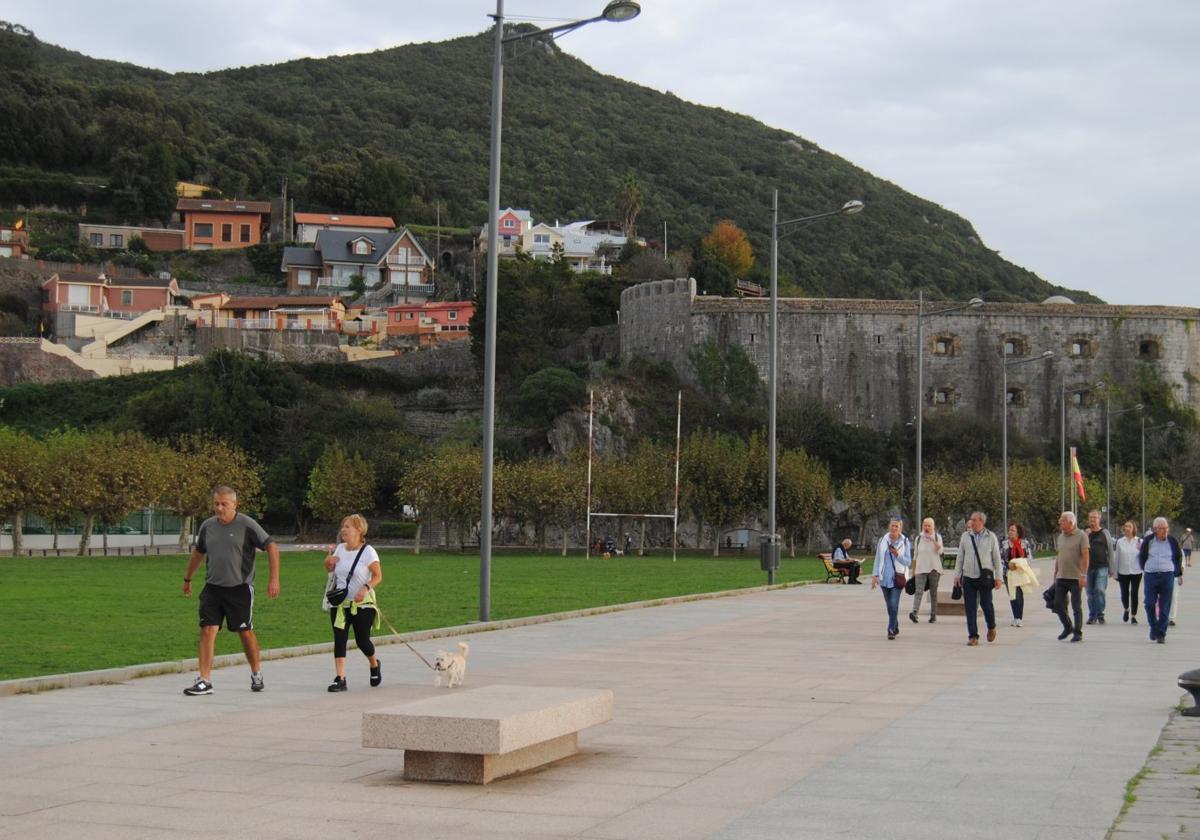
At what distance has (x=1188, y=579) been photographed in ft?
140

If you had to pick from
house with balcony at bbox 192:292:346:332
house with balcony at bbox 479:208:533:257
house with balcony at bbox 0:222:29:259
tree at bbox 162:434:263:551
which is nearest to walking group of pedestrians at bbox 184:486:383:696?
tree at bbox 162:434:263:551

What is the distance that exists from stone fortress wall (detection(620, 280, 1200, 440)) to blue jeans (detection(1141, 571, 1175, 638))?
6523cm

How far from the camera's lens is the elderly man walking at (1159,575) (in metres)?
19.7

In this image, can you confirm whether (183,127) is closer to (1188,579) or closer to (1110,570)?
Answer: (1188,579)

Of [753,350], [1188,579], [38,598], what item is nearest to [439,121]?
[753,350]

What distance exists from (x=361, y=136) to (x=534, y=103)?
27.2 meters

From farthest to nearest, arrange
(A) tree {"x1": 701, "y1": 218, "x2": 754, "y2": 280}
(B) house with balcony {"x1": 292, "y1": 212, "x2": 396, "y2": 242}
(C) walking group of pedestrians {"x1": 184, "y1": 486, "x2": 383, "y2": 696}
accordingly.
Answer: (B) house with balcony {"x1": 292, "y1": 212, "x2": 396, "y2": 242} → (A) tree {"x1": 701, "y1": 218, "x2": 754, "y2": 280} → (C) walking group of pedestrians {"x1": 184, "y1": 486, "x2": 383, "y2": 696}

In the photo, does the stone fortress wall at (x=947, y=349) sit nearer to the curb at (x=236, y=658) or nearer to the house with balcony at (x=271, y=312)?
the house with balcony at (x=271, y=312)

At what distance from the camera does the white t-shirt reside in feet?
45.5

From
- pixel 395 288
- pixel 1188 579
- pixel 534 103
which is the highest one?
pixel 534 103

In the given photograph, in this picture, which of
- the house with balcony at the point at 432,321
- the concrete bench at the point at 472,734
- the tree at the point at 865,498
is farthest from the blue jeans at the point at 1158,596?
the house with balcony at the point at 432,321

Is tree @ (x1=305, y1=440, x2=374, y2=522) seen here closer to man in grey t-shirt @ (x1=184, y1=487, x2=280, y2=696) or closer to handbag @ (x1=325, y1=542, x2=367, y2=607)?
handbag @ (x1=325, y1=542, x2=367, y2=607)

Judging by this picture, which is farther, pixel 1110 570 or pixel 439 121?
pixel 439 121

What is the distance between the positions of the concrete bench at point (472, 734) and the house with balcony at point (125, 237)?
120 m
